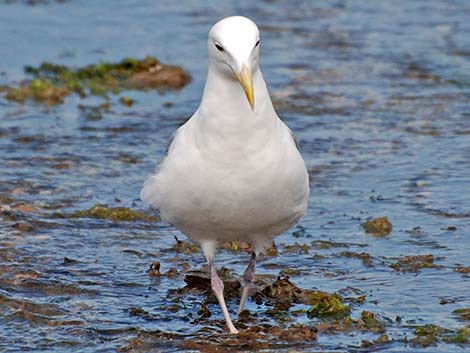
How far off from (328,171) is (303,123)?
1.24m

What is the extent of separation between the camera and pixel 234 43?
546 centimetres

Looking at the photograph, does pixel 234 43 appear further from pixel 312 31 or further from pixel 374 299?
pixel 312 31

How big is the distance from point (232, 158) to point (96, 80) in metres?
5.63

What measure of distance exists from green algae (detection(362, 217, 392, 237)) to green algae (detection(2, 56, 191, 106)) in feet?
11.6

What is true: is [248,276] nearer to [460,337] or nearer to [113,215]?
[460,337]

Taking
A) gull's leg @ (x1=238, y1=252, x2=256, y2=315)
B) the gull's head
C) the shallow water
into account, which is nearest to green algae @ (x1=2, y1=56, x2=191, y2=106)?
the shallow water

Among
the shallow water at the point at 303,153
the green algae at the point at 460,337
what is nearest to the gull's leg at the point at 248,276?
the shallow water at the point at 303,153

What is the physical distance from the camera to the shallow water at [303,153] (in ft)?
20.3

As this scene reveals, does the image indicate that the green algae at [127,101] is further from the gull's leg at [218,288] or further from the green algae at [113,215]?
the gull's leg at [218,288]

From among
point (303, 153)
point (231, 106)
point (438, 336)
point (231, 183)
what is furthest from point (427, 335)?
point (303, 153)

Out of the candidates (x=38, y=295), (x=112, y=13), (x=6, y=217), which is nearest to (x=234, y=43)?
(x=38, y=295)

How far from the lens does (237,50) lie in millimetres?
5445

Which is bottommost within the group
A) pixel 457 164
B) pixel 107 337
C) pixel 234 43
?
pixel 107 337

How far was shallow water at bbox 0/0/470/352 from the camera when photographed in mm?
6195
